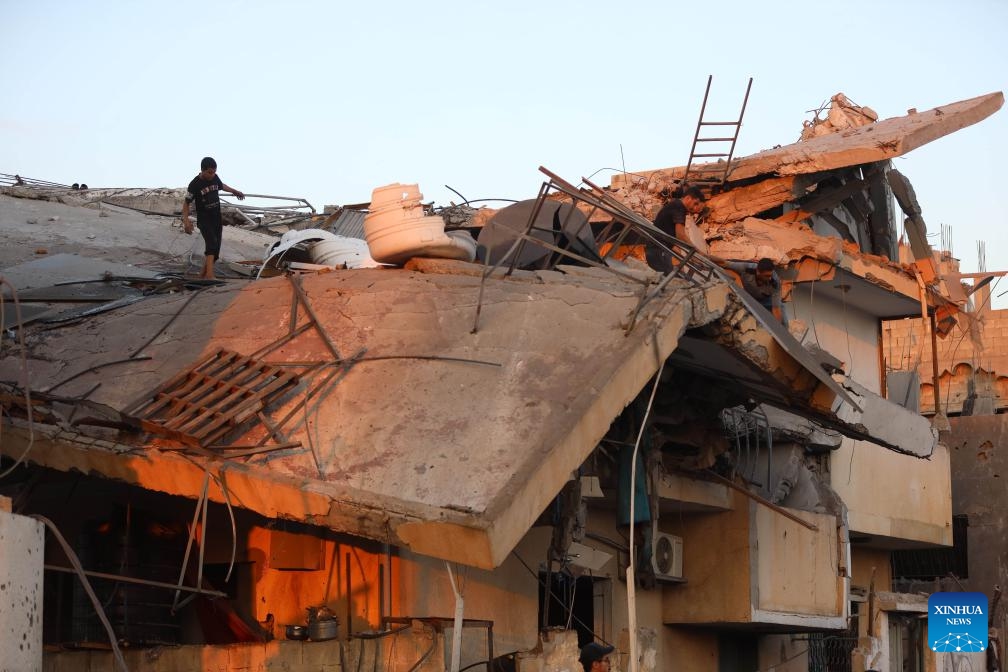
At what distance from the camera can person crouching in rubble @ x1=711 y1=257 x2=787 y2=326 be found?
15.4 metres

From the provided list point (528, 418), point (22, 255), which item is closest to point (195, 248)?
point (22, 255)

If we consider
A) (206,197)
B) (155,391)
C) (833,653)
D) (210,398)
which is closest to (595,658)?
(210,398)

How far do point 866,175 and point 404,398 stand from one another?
1107 centimetres

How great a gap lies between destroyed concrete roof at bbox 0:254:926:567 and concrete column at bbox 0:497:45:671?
2.08 metres

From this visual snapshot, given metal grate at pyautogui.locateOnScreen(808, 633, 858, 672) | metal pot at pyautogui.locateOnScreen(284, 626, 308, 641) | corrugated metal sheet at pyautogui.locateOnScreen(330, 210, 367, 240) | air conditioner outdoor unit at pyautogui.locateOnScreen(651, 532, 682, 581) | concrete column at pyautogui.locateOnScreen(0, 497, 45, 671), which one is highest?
corrugated metal sheet at pyautogui.locateOnScreen(330, 210, 367, 240)

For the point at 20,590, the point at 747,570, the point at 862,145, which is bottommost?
the point at 20,590

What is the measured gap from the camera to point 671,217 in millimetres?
13398

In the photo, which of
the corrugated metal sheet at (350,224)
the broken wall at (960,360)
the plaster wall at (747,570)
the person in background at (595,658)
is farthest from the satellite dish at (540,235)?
the broken wall at (960,360)

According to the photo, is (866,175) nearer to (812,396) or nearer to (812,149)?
(812,149)

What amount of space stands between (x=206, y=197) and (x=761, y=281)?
20.1ft

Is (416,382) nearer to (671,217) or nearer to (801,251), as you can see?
(671,217)

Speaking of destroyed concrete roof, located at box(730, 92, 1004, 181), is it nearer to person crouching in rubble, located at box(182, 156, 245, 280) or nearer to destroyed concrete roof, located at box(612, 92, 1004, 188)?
destroyed concrete roof, located at box(612, 92, 1004, 188)

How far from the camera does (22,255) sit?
56.0 ft

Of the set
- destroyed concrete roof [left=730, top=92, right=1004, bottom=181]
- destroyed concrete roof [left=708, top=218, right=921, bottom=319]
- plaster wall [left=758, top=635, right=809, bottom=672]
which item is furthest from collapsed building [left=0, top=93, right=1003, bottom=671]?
destroyed concrete roof [left=730, top=92, right=1004, bottom=181]
